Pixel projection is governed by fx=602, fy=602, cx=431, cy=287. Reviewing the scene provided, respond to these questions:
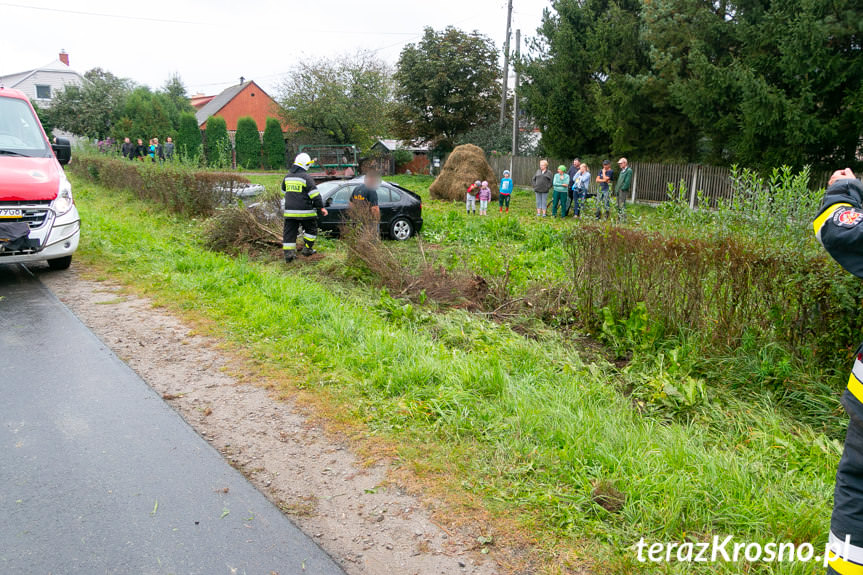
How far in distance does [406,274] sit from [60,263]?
17.1 feet

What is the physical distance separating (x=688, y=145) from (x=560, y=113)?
519 centimetres

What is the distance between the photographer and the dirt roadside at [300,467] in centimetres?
301

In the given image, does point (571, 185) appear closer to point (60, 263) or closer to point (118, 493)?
point (60, 263)

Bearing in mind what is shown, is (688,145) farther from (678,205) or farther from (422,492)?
(422,492)

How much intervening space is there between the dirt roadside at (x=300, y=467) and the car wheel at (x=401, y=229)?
733cm

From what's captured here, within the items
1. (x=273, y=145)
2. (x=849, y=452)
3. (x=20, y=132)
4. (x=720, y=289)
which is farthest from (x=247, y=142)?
(x=849, y=452)

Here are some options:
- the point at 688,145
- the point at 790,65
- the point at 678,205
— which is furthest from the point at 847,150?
the point at 678,205

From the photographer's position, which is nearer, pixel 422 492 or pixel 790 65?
pixel 422 492

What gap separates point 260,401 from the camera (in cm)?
477

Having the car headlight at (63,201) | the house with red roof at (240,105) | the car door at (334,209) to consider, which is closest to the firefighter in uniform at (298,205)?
the car door at (334,209)

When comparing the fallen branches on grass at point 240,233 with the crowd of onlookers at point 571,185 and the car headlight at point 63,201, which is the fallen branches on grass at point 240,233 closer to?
the car headlight at point 63,201

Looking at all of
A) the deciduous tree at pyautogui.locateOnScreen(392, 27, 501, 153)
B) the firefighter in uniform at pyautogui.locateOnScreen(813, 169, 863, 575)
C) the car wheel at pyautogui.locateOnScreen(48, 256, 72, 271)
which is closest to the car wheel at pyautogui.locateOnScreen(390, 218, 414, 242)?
the car wheel at pyautogui.locateOnScreen(48, 256, 72, 271)

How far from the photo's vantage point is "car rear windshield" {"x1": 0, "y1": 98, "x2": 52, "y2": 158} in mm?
8648

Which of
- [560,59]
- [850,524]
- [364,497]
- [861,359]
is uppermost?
[560,59]
